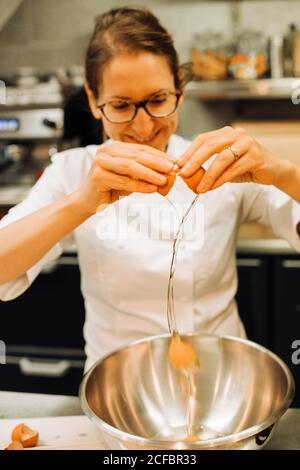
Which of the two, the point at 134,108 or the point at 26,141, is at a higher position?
the point at 134,108

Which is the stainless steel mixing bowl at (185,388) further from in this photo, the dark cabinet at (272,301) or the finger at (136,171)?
the dark cabinet at (272,301)

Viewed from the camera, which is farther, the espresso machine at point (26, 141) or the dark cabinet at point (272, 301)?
the espresso machine at point (26, 141)

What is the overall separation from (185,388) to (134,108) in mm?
587

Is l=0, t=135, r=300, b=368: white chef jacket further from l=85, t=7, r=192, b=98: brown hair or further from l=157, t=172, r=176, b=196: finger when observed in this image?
l=157, t=172, r=176, b=196: finger

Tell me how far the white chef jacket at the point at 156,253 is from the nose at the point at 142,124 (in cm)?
24

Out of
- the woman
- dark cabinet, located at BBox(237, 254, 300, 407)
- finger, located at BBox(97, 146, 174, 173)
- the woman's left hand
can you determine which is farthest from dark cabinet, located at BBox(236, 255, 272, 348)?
finger, located at BBox(97, 146, 174, 173)

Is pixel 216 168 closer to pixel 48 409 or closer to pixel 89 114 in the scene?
pixel 48 409

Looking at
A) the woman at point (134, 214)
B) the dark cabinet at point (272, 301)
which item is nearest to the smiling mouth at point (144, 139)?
the woman at point (134, 214)

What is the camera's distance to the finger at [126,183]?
87cm

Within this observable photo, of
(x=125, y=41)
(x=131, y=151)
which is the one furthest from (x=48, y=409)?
(x=125, y=41)

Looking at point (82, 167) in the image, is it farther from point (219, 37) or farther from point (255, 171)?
point (219, 37)

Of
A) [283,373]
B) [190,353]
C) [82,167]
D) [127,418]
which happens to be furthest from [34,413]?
[82,167]

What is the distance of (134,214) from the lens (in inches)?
52.1

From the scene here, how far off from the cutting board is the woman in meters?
0.31
